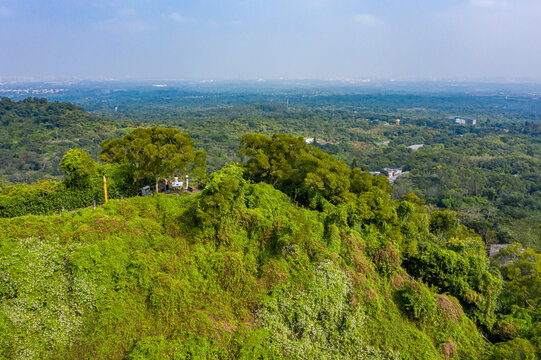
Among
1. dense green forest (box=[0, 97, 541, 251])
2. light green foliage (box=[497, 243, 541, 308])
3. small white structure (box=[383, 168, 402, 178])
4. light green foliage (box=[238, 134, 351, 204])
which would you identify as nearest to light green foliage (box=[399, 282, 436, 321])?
light green foliage (box=[238, 134, 351, 204])

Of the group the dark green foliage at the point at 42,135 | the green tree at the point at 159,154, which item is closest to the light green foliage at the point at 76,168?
the green tree at the point at 159,154

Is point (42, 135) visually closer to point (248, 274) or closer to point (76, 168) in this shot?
point (76, 168)

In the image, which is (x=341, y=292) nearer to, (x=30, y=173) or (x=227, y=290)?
(x=227, y=290)

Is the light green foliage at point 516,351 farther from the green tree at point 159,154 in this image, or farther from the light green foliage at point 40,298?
the green tree at point 159,154

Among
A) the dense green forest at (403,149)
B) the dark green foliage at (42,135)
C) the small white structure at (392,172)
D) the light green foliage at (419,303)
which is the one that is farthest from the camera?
the small white structure at (392,172)

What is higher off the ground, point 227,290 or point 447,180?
point 227,290

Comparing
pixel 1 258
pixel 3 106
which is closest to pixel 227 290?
pixel 1 258
